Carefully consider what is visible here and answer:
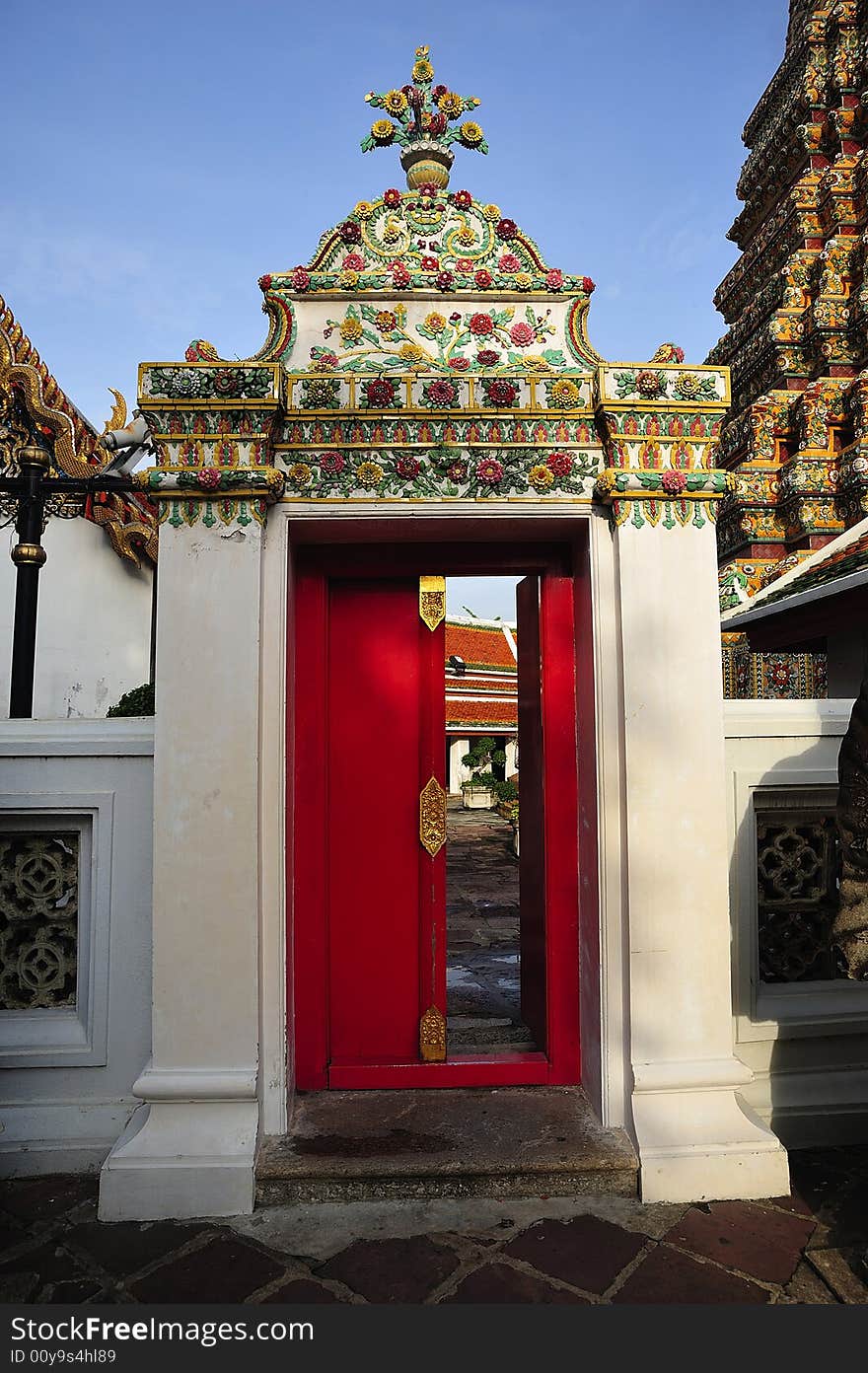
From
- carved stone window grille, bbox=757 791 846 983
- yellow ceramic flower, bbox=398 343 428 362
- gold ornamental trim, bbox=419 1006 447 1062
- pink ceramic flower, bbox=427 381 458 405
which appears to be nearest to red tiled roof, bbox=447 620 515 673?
carved stone window grille, bbox=757 791 846 983

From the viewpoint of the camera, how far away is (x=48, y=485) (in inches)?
168

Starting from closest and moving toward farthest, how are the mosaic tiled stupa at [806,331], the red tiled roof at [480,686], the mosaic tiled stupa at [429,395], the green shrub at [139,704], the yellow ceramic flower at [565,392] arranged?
the mosaic tiled stupa at [429,395], the yellow ceramic flower at [565,392], the green shrub at [139,704], the mosaic tiled stupa at [806,331], the red tiled roof at [480,686]

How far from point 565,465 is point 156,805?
92.1 inches

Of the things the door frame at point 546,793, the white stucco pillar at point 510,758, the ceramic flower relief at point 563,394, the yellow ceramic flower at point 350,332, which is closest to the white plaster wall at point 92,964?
the door frame at point 546,793

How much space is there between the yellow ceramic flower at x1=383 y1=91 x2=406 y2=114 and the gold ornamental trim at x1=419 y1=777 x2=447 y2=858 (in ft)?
11.2

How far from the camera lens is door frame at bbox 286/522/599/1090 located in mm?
3828

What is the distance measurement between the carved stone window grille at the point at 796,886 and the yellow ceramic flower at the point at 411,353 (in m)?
2.70

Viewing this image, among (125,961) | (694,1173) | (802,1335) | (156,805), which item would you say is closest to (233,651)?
(156,805)

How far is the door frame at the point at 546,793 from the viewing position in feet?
12.6

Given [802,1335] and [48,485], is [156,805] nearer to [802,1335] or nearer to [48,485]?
[48,485]

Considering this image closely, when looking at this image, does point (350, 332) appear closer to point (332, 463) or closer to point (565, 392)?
point (332, 463)

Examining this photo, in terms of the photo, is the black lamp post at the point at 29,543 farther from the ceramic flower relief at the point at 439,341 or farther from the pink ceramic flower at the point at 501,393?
the pink ceramic flower at the point at 501,393

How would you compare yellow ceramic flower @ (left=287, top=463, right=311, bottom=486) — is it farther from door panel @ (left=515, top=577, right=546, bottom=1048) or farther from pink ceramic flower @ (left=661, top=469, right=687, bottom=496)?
pink ceramic flower @ (left=661, top=469, right=687, bottom=496)

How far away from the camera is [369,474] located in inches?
141
